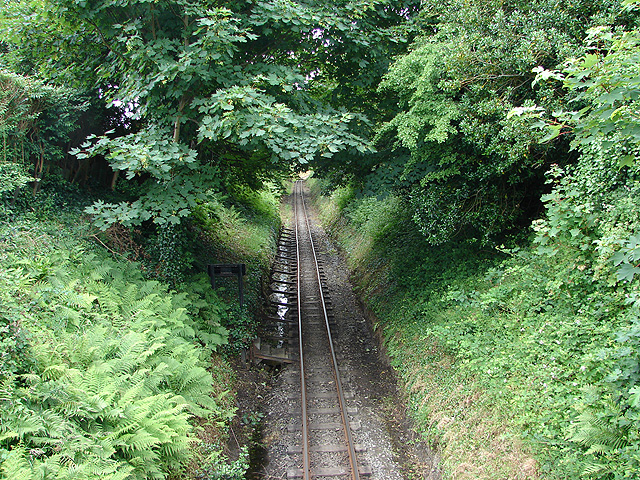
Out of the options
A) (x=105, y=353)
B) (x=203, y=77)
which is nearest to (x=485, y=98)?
(x=203, y=77)

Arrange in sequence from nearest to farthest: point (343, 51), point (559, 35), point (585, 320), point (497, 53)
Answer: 1. point (585, 320)
2. point (559, 35)
3. point (497, 53)
4. point (343, 51)

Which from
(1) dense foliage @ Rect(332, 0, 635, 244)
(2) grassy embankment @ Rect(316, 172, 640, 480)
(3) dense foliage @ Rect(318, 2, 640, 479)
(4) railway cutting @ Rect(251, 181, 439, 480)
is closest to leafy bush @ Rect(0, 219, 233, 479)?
(4) railway cutting @ Rect(251, 181, 439, 480)

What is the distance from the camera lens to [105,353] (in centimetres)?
580

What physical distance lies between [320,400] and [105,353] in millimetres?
5107

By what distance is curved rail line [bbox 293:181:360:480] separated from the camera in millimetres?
7379

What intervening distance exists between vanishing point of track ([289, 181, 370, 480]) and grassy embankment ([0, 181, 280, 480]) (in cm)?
150

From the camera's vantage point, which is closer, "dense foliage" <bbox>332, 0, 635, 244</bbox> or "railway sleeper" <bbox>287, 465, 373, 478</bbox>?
"dense foliage" <bbox>332, 0, 635, 244</bbox>

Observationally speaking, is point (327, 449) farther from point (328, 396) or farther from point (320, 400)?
point (328, 396)

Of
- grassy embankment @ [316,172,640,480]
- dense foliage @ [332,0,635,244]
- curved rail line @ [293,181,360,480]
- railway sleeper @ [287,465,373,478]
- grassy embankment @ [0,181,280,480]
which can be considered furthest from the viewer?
curved rail line @ [293,181,360,480]

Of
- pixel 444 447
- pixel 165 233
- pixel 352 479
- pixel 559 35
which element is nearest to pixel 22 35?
pixel 165 233

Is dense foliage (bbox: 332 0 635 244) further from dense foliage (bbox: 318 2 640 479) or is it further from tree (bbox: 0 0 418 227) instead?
tree (bbox: 0 0 418 227)

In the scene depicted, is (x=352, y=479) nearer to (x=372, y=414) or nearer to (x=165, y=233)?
(x=372, y=414)

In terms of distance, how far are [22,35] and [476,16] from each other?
9796 mm

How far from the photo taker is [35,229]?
25.9 ft
